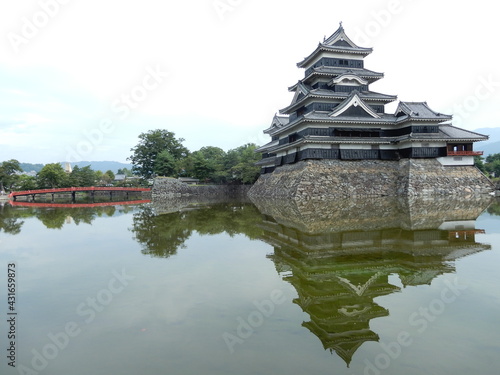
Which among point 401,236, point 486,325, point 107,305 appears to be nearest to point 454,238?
point 401,236

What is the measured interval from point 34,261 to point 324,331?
7589 millimetres

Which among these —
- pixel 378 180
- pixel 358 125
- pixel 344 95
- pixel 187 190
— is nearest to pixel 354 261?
pixel 378 180

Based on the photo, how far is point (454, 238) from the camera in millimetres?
10062

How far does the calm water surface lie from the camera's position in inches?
145

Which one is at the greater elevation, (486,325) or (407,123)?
(407,123)

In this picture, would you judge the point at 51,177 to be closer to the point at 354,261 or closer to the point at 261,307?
the point at 354,261

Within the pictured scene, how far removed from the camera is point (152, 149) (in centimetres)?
5647

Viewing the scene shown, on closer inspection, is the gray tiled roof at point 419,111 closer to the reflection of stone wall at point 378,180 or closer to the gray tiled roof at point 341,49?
the reflection of stone wall at point 378,180

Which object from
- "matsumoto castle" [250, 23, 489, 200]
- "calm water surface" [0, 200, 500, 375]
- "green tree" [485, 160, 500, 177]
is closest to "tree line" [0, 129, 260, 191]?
"matsumoto castle" [250, 23, 489, 200]

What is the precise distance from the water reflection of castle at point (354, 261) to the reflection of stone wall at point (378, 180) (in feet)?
44.7

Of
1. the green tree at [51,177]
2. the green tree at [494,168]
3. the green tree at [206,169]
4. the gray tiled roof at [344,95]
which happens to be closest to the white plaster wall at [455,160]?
the gray tiled roof at [344,95]

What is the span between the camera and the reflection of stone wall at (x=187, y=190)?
153 ft

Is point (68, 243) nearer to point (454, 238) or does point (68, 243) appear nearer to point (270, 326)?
point (270, 326)

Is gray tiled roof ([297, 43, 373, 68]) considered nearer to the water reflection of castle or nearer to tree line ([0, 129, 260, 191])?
tree line ([0, 129, 260, 191])
